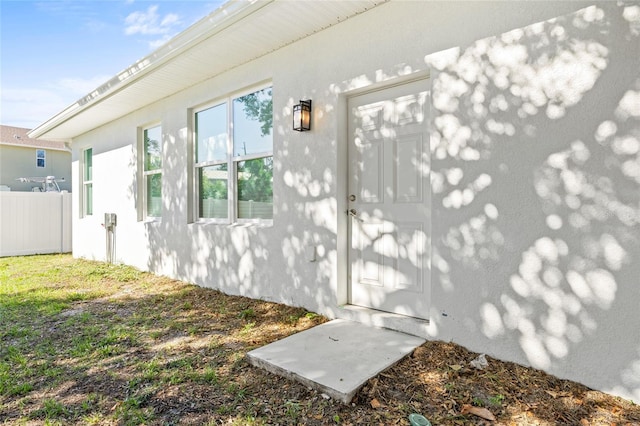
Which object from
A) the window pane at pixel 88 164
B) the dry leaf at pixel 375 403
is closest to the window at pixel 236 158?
the dry leaf at pixel 375 403

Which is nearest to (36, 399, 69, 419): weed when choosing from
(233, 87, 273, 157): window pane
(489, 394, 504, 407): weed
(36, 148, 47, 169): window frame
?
(489, 394, 504, 407): weed

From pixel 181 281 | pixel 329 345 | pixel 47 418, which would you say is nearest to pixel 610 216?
pixel 329 345

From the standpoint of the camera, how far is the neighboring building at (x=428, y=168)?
220 centimetres

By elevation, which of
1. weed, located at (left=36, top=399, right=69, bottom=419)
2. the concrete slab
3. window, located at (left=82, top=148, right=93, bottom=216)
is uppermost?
window, located at (left=82, top=148, right=93, bottom=216)

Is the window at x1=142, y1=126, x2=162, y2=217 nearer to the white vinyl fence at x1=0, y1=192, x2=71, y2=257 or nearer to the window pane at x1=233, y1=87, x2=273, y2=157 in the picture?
the window pane at x1=233, y1=87, x2=273, y2=157

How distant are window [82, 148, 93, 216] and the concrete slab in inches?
311

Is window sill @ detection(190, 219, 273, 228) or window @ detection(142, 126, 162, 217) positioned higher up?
window @ detection(142, 126, 162, 217)

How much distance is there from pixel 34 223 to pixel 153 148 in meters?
6.02

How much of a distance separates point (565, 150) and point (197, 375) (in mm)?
3005

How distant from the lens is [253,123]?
4.66m

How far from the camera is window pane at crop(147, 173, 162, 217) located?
6.40 meters

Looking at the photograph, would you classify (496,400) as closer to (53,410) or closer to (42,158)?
(53,410)

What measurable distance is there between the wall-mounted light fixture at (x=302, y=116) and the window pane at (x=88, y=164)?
7152mm

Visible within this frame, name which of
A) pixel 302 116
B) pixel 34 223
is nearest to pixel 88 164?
pixel 34 223
